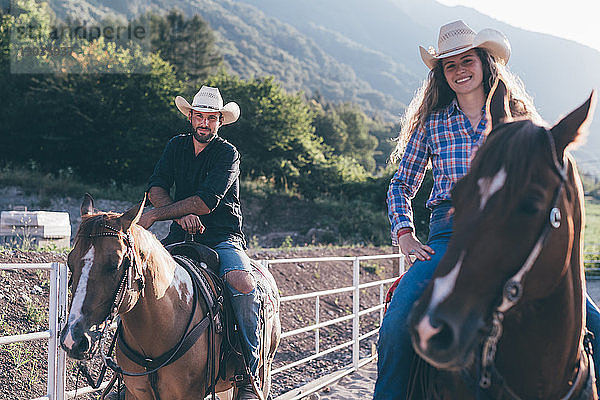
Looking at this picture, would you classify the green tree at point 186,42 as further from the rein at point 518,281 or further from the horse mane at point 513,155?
the rein at point 518,281

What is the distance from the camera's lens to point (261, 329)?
4254 mm

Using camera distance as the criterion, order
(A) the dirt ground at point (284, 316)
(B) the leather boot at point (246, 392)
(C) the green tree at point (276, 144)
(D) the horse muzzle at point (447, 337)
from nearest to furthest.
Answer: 1. (D) the horse muzzle at point (447, 337)
2. (B) the leather boot at point (246, 392)
3. (A) the dirt ground at point (284, 316)
4. (C) the green tree at point (276, 144)

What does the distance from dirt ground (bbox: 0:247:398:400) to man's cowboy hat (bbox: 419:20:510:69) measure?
3275 millimetres

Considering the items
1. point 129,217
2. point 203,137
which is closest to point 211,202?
point 203,137

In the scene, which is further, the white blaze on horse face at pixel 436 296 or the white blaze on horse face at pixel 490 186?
the white blaze on horse face at pixel 490 186

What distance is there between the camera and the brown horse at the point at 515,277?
1598 mm

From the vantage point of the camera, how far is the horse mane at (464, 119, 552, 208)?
5.62 ft

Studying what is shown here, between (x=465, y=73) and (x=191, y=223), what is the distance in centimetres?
219

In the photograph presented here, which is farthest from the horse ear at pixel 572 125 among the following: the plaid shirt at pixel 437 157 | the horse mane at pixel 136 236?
the horse mane at pixel 136 236

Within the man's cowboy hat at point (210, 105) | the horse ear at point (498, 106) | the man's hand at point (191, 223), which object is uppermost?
the horse ear at point (498, 106)

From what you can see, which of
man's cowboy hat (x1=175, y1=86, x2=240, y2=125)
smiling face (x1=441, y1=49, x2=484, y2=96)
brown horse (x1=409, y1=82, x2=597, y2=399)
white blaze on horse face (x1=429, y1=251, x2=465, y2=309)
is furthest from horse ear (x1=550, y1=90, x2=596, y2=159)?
man's cowboy hat (x1=175, y1=86, x2=240, y2=125)

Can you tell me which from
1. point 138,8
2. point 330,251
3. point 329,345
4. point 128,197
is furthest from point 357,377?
point 138,8

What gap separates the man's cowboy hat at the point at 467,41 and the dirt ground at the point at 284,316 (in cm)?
327

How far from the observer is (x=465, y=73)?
296 cm
